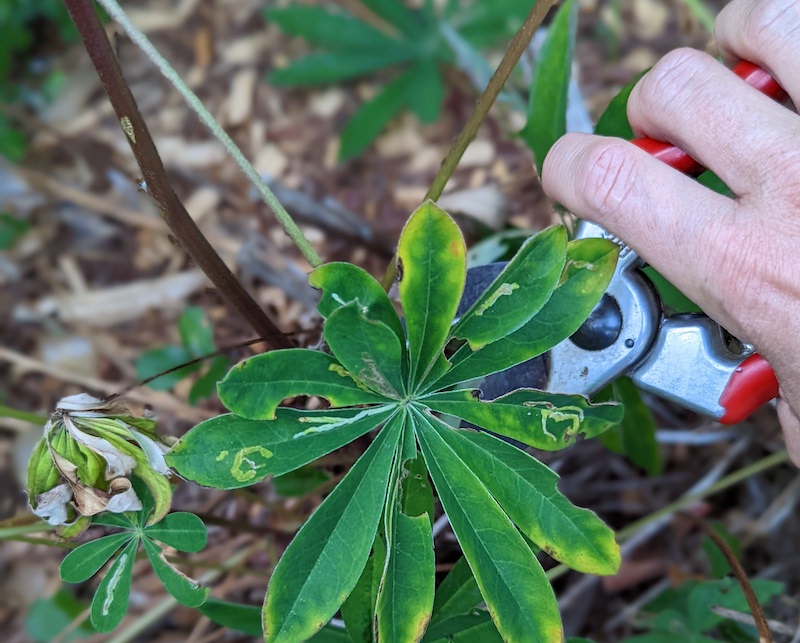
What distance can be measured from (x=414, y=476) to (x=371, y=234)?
3.19 feet

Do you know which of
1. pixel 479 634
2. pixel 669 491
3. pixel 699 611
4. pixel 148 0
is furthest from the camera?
pixel 148 0

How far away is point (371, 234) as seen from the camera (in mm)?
1834

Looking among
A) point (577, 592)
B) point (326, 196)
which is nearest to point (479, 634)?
point (577, 592)

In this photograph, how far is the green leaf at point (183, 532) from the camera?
954 millimetres

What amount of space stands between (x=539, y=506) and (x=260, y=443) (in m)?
0.35

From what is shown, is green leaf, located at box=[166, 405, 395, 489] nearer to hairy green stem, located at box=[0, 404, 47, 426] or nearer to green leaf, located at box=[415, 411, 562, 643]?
green leaf, located at box=[415, 411, 562, 643]

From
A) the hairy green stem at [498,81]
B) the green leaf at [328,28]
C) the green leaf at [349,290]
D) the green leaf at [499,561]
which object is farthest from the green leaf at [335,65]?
the green leaf at [499,561]

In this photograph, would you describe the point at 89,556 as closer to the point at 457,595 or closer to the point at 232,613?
the point at 232,613

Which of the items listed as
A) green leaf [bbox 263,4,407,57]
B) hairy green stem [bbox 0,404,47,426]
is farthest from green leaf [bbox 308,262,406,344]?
green leaf [bbox 263,4,407,57]

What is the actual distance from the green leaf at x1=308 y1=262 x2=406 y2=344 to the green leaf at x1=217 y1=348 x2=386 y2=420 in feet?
0.21

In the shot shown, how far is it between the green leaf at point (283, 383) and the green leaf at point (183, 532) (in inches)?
7.3

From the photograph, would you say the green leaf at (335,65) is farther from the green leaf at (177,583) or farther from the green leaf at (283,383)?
the green leaf at (177,583)

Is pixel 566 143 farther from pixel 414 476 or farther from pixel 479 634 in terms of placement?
pixel 479 634

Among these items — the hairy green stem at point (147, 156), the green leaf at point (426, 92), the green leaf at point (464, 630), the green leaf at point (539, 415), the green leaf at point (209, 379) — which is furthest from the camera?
the green leaf at point (426, 92)
